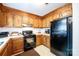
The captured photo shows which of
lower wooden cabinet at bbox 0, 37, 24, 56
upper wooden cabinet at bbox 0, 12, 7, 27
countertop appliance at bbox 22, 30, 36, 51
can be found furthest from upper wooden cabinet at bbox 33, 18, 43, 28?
upper wooden cabinet at bbox 0, 12, 7, 27

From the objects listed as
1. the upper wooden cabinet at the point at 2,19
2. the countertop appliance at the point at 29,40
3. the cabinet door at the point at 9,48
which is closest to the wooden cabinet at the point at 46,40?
the countertop appliance at the point at 29,40

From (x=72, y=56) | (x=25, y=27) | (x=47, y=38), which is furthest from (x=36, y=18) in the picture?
(x=72, y=56)

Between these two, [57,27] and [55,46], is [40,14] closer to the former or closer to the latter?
[57,27]

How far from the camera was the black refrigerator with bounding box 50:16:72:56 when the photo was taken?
5.23 feet

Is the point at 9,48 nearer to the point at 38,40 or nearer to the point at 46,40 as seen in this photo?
the point at 38,40

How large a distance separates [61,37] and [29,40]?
47cm

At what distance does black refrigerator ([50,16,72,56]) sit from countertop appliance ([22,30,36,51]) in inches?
10.4

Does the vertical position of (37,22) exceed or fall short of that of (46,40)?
it exceeds it

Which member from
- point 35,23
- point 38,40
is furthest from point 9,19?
point 38,40

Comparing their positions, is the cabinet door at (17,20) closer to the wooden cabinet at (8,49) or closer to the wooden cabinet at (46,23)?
the wooden cabinet at (8,49)

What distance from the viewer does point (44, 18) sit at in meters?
1.66

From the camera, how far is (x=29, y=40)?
1.70 metres

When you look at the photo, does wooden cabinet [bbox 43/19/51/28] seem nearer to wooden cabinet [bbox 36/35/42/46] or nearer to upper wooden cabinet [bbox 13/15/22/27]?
wooden cabinet [bbox 36/35/42/46]

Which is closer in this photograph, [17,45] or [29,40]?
[17,45]
